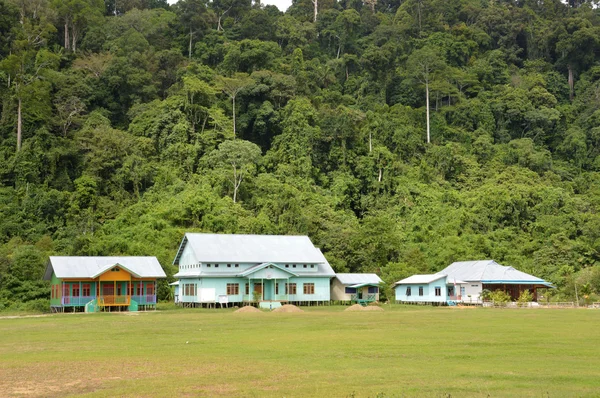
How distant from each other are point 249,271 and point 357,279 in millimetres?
10611

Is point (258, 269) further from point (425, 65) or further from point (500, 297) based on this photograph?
point (425, 65)

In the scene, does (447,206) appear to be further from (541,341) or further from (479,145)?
(541,341)

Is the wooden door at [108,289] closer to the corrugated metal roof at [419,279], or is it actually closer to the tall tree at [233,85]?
the corrugated metal roof at [419,279]

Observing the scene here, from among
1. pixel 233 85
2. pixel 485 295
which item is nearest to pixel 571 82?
pixel 233 85

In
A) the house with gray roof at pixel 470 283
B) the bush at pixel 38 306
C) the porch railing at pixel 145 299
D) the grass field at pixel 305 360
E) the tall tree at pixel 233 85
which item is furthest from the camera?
the tall tree at pixel 233 85

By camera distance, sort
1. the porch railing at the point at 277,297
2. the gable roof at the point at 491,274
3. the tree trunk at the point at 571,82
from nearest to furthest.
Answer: the porch railing at the point at 277,297
the gable roof at the point at 491,274
the tree trunk at the point at 571,82

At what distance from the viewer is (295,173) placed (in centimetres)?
7406

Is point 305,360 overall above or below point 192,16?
below

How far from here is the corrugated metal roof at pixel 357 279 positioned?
59094mm

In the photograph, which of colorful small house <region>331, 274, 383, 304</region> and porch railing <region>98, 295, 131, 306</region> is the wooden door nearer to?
porch railing <region>98, 295, 131, 306</region>

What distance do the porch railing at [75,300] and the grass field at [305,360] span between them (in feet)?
49.9

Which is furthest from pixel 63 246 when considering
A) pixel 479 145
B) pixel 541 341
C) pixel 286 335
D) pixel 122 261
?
pixel 479 145

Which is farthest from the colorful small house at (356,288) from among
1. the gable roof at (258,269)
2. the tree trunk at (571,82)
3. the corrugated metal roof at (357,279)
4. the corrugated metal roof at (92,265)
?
the tree trunk at (571,82)

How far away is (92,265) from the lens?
48.6 metres
